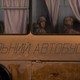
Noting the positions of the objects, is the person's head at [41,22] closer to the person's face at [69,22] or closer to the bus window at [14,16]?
the bus window at [14,16]

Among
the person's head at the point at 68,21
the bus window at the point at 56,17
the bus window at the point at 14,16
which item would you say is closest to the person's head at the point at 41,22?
the bus window at the point at 56,17

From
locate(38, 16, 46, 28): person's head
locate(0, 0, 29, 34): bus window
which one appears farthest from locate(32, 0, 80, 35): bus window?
locate(0, 0, 29, 34): bus window

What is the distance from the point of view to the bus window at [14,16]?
10.2 meters

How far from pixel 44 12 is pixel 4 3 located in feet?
2.94

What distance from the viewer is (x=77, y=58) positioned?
10148 millimetres

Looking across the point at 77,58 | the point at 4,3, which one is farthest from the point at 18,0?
the point at 77,58

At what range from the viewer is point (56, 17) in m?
10.3

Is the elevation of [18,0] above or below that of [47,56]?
above

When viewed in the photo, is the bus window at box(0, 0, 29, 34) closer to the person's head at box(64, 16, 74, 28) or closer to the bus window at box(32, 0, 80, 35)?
the bus window at box(32, 0, 80, 35)

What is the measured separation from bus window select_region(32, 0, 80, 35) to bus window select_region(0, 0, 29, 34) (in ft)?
Answer: 0.63

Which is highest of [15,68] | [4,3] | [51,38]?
[4,3]

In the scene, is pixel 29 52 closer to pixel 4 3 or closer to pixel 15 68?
pixel 15 68

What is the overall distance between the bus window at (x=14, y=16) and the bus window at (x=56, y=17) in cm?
19

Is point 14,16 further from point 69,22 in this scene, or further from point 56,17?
point 69,22
